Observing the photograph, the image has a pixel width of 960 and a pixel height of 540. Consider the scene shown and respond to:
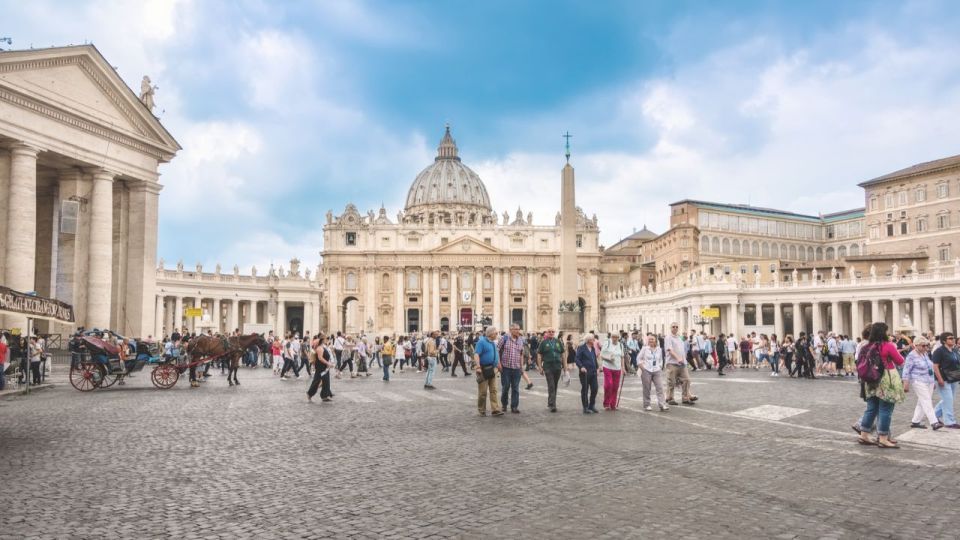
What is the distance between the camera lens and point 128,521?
570 cm

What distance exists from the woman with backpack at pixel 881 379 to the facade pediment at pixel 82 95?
918 inches

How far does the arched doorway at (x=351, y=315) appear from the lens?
86.5 m

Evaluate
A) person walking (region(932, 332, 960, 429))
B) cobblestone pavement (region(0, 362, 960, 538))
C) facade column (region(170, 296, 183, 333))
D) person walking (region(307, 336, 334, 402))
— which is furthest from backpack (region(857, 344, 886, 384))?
facade column (region(170, 296, 183, 333))

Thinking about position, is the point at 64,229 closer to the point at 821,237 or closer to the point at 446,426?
the point at 446,426

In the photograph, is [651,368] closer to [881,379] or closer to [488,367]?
[488,367]

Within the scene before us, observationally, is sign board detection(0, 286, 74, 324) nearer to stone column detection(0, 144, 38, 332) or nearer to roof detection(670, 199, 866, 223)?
stone column detection(0, 144, 38, 332)

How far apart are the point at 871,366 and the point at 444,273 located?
264 ft

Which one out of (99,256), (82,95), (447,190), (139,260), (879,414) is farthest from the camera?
(447,190)

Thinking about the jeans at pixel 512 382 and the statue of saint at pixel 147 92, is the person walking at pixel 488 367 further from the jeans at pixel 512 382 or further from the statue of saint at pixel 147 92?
the statue of saint at pixel 147 92

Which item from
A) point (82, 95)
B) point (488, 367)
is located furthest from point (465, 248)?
point (488, 367)

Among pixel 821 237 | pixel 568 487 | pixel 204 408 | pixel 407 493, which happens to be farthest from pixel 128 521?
pixel 821 237

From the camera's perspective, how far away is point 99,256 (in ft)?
84.4

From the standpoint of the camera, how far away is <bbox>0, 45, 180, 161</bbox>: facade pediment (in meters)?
22.8

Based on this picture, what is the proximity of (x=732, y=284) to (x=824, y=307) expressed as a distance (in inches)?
276
